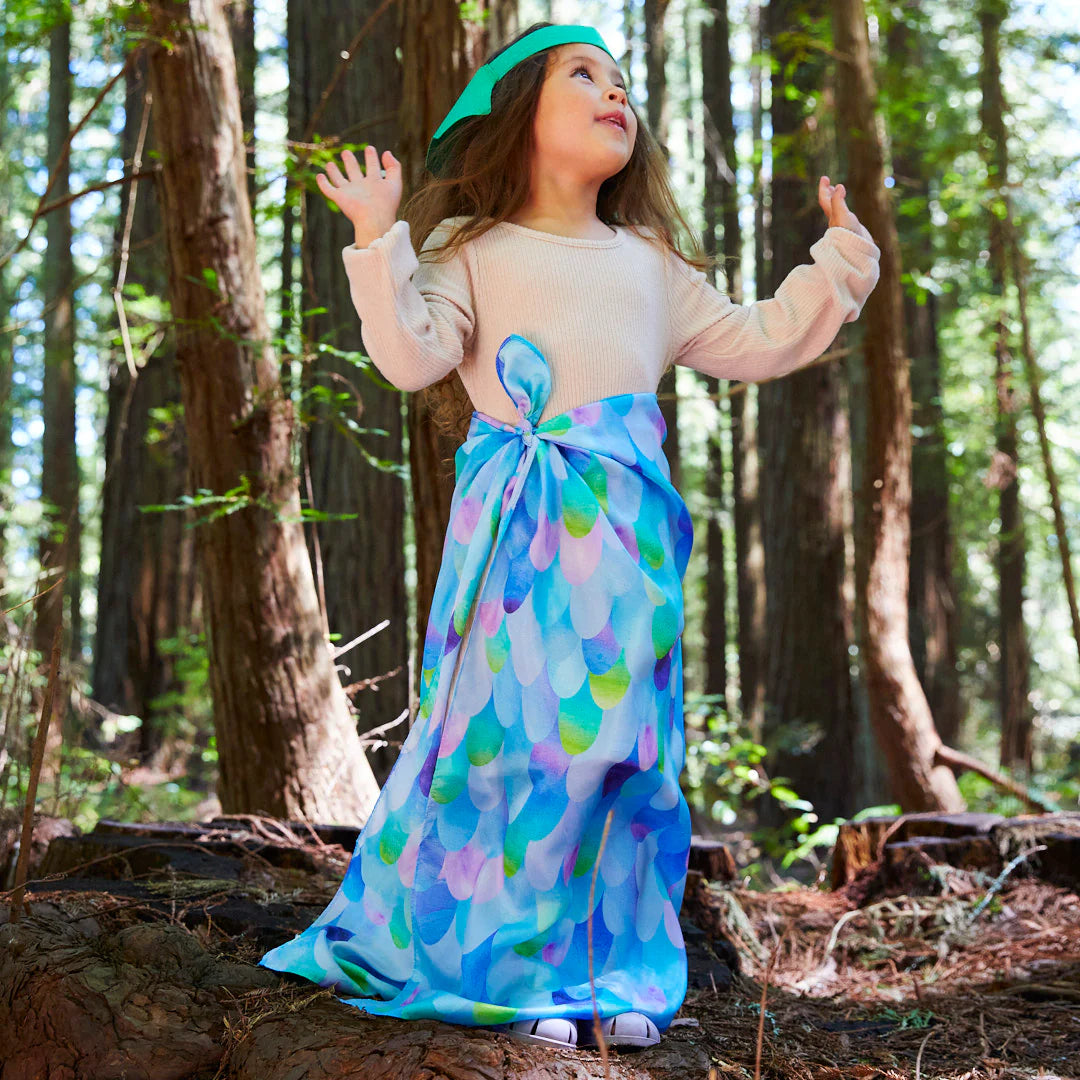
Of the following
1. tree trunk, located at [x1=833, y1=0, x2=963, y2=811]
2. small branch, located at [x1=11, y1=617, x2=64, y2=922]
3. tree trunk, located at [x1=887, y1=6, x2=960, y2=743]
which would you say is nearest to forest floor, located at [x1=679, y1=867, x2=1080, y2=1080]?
small branch, located at [x1=11, y1=617, x2=64, y2=922]

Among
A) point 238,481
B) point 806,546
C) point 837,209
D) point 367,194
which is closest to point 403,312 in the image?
point 367,194

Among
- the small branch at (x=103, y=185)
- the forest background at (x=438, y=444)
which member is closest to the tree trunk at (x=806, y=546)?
the forest background at (x=438, y=444)

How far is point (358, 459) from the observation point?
5848 mm

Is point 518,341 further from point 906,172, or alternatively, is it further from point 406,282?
point 906,172

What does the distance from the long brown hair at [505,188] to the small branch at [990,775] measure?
3.36 m

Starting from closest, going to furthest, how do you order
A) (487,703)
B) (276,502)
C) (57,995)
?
1. (57,995)
2. (487,703)
3. (276,502)

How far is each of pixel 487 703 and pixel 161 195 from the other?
282 cm

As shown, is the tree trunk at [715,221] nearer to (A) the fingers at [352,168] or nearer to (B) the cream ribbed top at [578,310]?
(B) the cream ribbed top at [578,310]

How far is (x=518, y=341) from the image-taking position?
2.42 meters

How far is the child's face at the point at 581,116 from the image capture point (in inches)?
99.9

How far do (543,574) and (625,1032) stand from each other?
0.88 m

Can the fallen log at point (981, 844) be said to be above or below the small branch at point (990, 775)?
above

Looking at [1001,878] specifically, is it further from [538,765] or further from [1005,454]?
[1005,454]

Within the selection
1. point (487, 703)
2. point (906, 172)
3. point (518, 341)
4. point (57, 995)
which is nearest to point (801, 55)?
point (518, 341)
